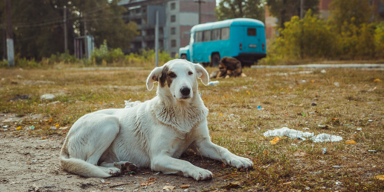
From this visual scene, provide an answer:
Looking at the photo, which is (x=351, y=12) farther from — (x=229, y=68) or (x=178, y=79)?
(x=178, y=79)

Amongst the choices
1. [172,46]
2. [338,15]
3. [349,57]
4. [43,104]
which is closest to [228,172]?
[43,104]

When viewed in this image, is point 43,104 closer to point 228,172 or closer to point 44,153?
point 44,153

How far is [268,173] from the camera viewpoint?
2.98 m

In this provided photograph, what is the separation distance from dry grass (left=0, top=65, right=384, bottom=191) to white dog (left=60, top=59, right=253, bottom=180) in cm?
49

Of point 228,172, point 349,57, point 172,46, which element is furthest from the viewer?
point 172,46

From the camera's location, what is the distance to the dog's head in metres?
3.28

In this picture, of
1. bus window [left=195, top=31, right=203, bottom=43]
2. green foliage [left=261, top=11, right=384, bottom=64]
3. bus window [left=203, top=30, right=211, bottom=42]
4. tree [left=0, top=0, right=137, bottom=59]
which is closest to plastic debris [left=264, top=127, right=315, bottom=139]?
bus window [left=203, top=30, right=211, bottom=42]

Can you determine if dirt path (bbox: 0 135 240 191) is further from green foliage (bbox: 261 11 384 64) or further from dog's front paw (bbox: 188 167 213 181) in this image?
green foliage (bbox: 261 11 384 64)

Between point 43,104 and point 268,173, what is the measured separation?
6.51 metres

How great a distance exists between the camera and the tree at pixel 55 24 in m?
42.5

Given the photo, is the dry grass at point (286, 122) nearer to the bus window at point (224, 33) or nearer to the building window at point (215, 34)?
the bus window at point (224, 33)

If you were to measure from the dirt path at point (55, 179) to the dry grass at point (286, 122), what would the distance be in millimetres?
430

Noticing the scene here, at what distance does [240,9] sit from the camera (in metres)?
48.3

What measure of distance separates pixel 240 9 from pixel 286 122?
45.5 metres
